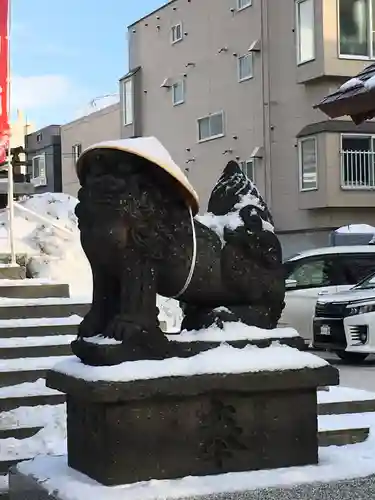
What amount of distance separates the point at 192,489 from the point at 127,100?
27.3 metres

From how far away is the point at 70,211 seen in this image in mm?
13078

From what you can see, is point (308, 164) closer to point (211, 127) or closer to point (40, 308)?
point (211, 127)

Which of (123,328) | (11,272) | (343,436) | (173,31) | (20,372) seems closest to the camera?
(123,328)

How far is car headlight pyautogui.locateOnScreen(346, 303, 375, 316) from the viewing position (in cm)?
1152

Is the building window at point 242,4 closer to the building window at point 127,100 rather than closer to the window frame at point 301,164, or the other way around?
the window frame at point 301,164

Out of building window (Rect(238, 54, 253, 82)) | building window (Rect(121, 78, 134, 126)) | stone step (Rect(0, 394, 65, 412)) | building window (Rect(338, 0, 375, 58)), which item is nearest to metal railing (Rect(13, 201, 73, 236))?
stone step (Rect(0, 394, 65, 412))

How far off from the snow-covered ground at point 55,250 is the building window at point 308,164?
9.63 m

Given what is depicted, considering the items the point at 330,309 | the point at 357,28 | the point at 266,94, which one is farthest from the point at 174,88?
the point at 330,309

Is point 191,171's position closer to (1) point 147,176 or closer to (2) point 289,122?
(2) point 289,122

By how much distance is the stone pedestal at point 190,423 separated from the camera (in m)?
3.12

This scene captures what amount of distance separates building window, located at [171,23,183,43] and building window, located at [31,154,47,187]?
36.4ft

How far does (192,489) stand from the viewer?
3.10 meters

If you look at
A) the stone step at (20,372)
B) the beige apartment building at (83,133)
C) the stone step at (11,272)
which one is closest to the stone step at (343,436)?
the stone step at (20,372)

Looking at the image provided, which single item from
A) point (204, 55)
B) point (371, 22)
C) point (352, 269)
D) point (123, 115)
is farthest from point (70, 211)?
point (123, 115)
